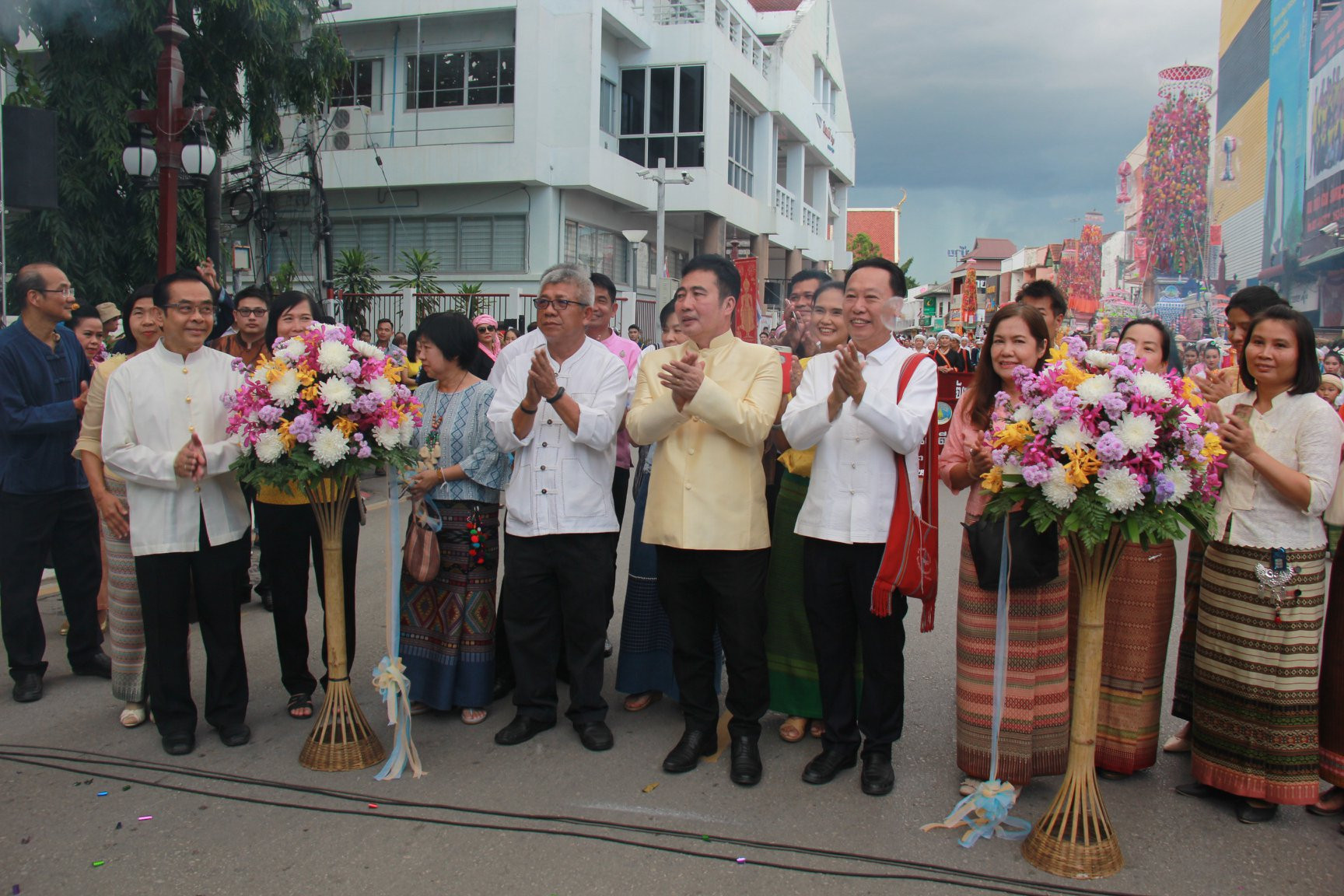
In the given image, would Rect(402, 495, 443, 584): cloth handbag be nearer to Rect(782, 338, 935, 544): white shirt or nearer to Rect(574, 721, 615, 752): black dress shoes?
Rect(574, 721, 615, 752): black dress shoes

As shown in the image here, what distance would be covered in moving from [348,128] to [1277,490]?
74.2ft

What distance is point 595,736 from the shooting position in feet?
14.2

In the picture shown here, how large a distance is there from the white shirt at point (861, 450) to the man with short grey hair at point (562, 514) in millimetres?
894

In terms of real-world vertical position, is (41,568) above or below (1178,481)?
below

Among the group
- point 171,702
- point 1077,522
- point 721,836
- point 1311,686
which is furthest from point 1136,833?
point 171,702

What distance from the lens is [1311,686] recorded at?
12.0 feet

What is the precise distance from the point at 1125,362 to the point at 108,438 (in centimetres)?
390

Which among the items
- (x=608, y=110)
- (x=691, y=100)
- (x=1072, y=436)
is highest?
(x=691, y=100)

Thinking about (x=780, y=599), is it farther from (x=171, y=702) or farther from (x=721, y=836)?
(x=171, y=702)

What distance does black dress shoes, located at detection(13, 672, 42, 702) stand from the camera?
483 cm

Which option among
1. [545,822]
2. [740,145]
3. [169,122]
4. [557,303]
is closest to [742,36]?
[740,145]

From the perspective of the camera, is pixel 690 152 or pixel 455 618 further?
pixel 690 152

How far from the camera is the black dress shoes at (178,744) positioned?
4.21m

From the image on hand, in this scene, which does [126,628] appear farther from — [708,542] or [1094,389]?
[1094,389]
